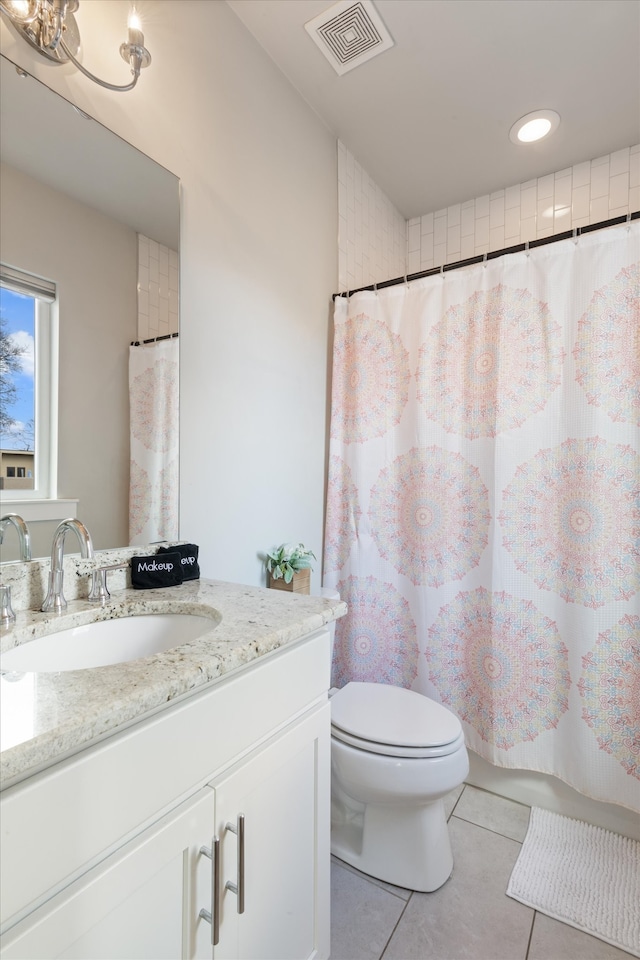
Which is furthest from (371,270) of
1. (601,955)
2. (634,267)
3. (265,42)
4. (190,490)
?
(601,955)

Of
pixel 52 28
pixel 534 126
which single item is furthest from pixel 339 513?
pixel 534 126

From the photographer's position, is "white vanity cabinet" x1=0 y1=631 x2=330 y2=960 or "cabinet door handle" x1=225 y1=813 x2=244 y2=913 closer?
"white vanity cabinet" x1=0 y1=631 x2=330 y2=960

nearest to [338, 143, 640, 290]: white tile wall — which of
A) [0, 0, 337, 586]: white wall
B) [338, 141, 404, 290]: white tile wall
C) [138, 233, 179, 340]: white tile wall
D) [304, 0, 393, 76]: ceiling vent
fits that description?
[338, 141, 404, 290]: white tile wall

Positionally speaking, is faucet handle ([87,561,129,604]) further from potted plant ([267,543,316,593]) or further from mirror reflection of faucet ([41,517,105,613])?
potted plant ([267,543,316,593])

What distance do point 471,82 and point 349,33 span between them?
0.50 meters

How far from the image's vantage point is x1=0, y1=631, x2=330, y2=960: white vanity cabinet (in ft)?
1.72

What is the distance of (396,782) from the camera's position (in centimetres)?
124

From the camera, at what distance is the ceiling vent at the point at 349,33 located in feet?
4.77

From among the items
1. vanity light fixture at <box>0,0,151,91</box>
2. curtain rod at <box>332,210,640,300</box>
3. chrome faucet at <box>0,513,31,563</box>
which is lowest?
chrome faucet at <box>0,513,31,563</box>

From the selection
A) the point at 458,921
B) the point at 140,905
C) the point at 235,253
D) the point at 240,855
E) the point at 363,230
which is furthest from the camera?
the point at 363,230

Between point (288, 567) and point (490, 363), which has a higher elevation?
point (490, 363)

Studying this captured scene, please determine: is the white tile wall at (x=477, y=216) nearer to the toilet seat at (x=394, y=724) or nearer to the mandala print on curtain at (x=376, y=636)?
the mandala print on curtain at (x=376, y=636)

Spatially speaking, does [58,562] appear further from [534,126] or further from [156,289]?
[534,126]

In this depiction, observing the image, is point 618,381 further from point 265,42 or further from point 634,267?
point 265,42
